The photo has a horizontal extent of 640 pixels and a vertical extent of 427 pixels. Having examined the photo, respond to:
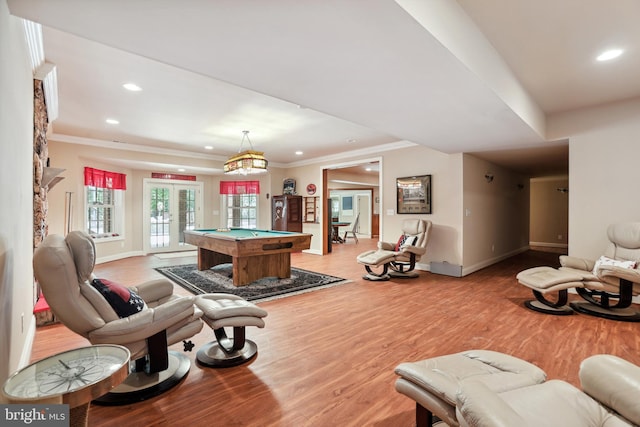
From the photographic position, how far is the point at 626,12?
7.24 ft

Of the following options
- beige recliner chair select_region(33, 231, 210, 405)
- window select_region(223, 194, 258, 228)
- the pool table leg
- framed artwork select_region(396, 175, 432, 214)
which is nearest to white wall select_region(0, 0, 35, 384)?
beige recliner chair select_region(33, 231, 210, 405)

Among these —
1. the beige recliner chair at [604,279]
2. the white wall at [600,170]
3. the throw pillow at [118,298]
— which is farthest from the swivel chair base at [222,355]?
the white wall at [600,170]

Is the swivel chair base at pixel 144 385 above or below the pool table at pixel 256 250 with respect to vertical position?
below

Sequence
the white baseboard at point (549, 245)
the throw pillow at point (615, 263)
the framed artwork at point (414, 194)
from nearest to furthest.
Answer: the throw pillow at point (615, 263) < the framed artwork at point (414, 194) < the white baseboard at point (549, 245)

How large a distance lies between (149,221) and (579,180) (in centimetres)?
919

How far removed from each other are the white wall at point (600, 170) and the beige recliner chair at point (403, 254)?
207 centimetres

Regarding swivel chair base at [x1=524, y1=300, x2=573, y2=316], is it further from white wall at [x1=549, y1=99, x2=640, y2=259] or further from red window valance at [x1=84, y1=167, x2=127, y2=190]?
red window valance at [x1=84, y1=167, x2=127, y2=190]

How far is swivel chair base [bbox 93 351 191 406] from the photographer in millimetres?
1843

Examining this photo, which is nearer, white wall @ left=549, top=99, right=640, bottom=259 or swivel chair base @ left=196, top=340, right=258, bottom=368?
swivel chair base @ left=196, top=340, right=258, bottom=368

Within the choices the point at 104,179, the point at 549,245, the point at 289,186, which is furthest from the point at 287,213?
the point at 549,245

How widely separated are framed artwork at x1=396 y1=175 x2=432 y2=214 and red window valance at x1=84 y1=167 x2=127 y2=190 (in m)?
6.56

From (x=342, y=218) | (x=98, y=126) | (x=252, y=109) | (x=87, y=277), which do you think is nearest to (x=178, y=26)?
(x=87, y=277)

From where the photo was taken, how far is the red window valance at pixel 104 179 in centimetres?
646
